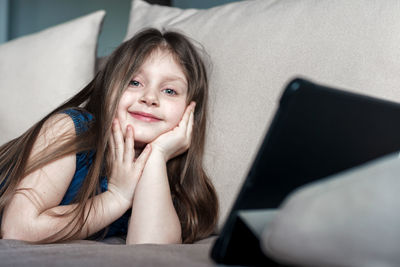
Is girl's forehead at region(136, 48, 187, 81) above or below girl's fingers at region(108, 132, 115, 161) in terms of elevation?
above

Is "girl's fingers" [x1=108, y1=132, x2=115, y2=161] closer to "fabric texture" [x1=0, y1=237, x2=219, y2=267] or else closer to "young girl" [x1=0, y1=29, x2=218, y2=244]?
"young girl" [x1=0, y1=29, x2=218, y2=244]

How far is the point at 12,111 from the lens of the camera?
1278 mm

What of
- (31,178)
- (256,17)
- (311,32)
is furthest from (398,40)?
(31,178)

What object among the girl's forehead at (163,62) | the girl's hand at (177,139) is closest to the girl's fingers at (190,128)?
the girl's hand at (177,139)

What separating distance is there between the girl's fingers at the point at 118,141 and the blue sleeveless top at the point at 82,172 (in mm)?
56

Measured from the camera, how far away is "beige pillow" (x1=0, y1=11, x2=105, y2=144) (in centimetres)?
126

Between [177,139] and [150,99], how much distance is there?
0.12 metres

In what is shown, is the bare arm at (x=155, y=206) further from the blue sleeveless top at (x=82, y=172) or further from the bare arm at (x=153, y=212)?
the blue sleeveless top at (x=82, y=172)

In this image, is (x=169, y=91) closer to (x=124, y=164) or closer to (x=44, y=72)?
(x=124, y=164)

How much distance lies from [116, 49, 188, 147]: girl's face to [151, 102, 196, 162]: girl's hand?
0.6 inches

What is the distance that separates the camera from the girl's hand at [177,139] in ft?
3.34

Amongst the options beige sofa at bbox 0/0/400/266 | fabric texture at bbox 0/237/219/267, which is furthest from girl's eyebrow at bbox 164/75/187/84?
fabric texture at bbox 0/237/219/267

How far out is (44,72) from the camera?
1282 mm

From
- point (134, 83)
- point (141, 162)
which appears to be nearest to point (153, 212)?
point (141, 162)
